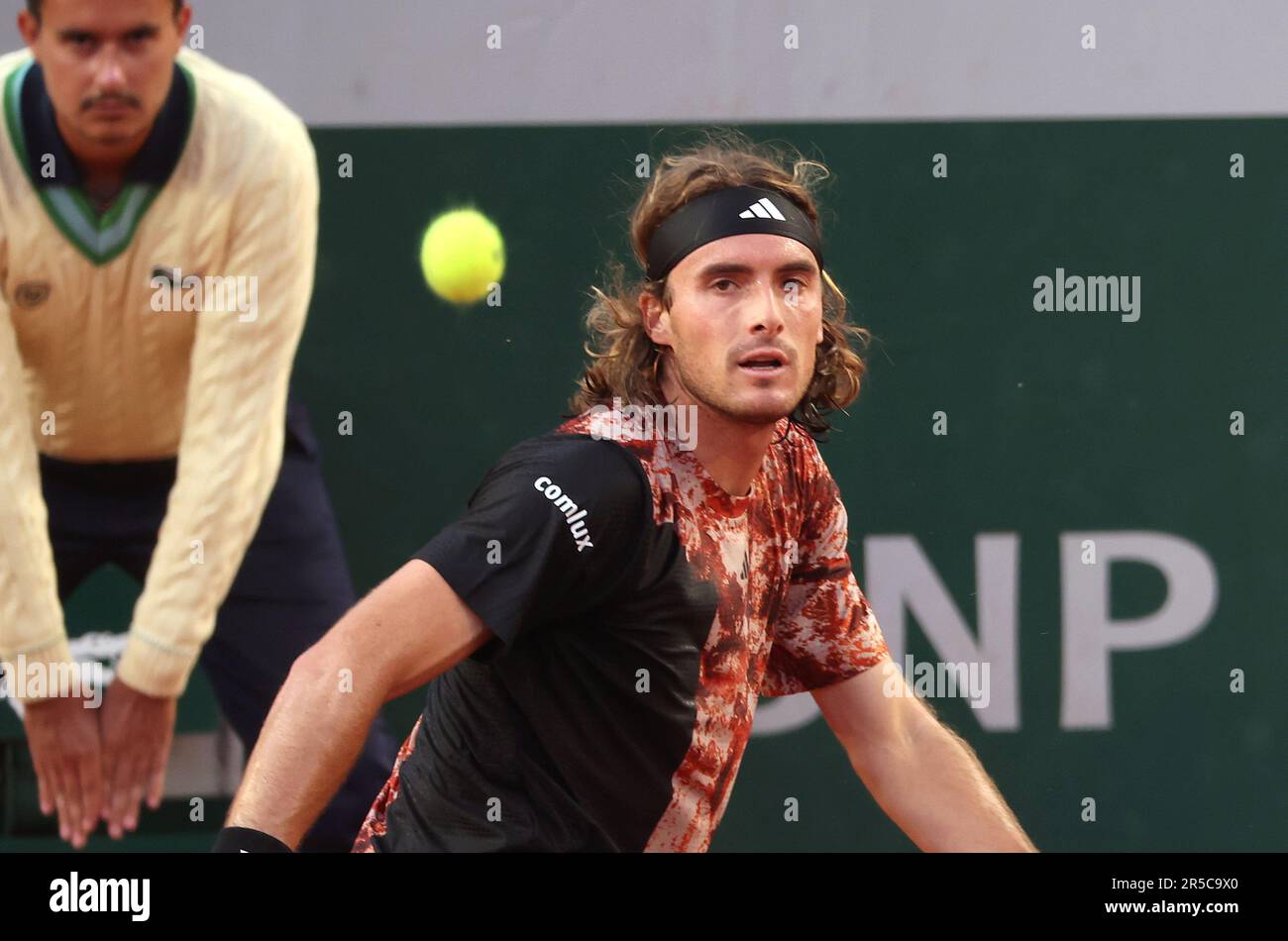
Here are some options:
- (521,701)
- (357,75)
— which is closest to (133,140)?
(357,75)

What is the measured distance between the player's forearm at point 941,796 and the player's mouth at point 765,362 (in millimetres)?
607

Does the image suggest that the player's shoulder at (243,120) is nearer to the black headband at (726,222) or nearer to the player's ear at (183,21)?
the player's ear at (183,21)

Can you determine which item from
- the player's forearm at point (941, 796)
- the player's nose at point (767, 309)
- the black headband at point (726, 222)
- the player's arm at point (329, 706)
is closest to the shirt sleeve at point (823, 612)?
the player's forearm at point (941, 796)

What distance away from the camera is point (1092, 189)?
3.58 meters

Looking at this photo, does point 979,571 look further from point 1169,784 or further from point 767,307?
point 767,307

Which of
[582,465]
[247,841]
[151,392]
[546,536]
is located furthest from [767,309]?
[151,392]

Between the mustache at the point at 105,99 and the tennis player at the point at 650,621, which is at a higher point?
the mustache at the point at 105,99

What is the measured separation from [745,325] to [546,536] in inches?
21.6

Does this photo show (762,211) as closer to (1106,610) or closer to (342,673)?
(342,673)

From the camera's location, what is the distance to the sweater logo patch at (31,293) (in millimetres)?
3209

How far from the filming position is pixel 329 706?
190cm

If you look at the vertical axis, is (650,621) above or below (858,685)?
above

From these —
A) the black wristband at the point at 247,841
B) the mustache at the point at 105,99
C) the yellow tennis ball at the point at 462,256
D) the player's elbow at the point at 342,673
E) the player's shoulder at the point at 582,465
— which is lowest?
the black wristband at the point at 247,841
